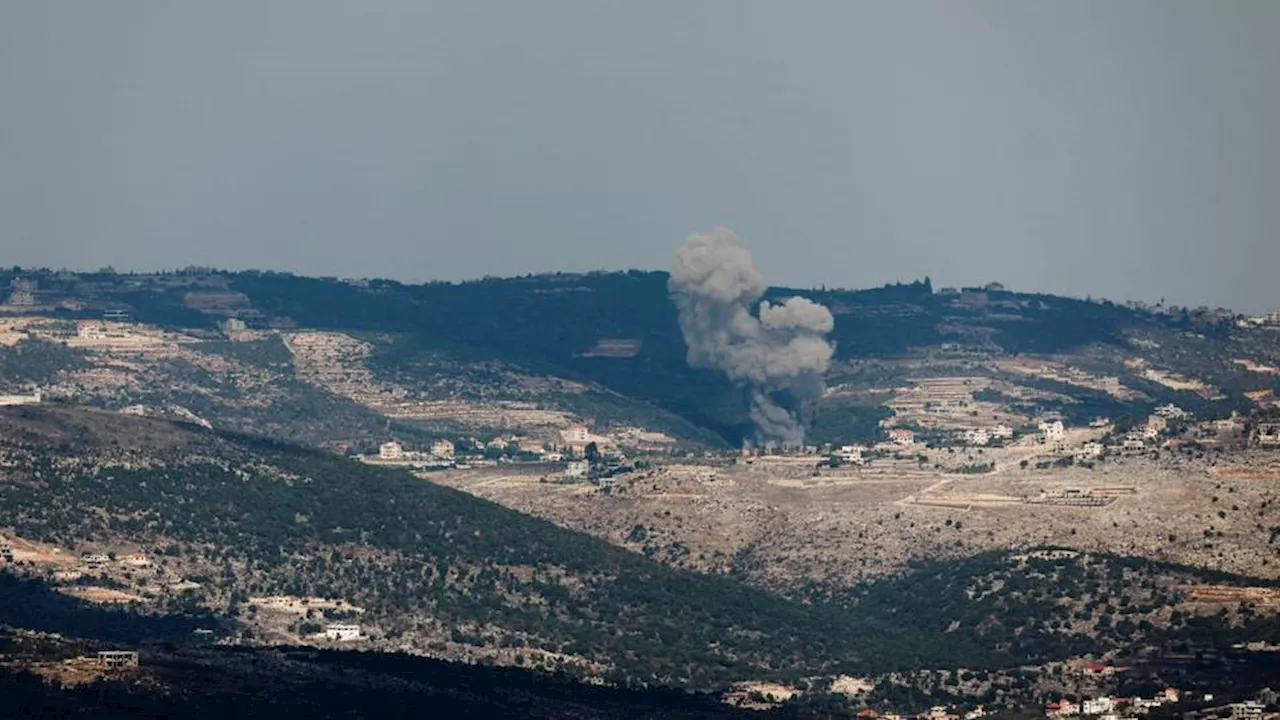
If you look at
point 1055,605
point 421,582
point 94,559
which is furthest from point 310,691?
point 1055,605

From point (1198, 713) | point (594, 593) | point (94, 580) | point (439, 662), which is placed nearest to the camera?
point (1198, 713)

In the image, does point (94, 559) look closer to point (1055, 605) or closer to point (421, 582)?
point (421, 582)

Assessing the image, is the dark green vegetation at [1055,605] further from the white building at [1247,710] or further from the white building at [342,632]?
the white building at [342,632]

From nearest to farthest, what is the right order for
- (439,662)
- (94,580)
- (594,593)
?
(439,662) → (94,580) → (594,593)

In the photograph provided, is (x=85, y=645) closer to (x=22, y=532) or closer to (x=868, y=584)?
(x=22, y=532)

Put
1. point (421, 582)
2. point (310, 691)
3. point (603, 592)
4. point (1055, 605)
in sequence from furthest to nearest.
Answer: point (603, 592) → point (421, 582) → point (1055, 605) → point (310, 691)

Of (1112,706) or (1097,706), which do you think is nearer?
(1112,706)

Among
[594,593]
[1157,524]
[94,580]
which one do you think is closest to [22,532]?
[94,580]

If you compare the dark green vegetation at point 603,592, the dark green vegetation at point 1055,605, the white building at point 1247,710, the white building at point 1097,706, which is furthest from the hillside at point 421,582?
the white building at point 1247,710
